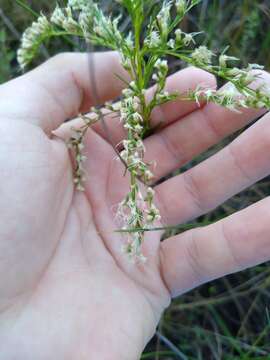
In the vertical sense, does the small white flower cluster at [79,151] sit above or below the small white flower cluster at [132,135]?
below

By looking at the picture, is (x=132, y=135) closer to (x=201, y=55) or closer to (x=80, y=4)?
(x=201, y=55)

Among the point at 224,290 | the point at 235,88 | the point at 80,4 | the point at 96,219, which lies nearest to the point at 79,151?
the point at 96,219

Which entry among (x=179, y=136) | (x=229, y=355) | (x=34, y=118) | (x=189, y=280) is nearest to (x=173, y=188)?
(x=179, y=136)

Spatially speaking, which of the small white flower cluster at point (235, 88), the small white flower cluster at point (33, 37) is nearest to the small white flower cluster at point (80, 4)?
the small white flower cluster at point (33, 37)

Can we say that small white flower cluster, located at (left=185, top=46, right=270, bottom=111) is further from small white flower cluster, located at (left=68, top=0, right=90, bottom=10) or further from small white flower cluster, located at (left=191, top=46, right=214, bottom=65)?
small white flower cluster, located at (left=68, top=0, right=90, bottom=10)

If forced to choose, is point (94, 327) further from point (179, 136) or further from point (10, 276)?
point (179, 136)

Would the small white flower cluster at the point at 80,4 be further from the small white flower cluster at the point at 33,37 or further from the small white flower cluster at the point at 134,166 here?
the small white flower cluster at the point at 134,166
